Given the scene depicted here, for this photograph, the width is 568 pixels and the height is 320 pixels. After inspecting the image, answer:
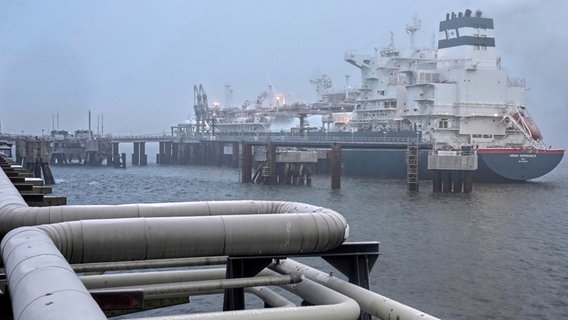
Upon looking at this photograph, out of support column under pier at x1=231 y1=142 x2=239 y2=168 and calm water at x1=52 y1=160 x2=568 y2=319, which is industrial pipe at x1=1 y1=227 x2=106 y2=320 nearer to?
calm water at x1=52 y1=160 x2=568 y2=319

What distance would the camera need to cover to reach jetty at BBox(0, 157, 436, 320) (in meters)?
5.82

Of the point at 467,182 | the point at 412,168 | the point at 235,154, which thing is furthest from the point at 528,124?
the point at 235,154

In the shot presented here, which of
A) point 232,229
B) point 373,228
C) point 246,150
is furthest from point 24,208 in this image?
point 246,150

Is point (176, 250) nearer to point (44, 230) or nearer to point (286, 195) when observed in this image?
point (44, 230)

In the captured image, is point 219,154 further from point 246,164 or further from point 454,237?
point 454,237

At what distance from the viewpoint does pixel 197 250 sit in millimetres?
7148

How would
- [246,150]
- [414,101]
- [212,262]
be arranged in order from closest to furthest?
[212,262], [246,150], [414,101]

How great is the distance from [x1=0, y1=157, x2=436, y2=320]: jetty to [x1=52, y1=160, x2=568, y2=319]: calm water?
9918mm

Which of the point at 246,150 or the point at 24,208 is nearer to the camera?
the point at 24,208

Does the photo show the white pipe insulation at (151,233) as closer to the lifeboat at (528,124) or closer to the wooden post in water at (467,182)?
the wooden post in water at (467,182)

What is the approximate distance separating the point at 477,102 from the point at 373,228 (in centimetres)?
4092

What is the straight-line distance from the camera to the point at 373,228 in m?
34.1

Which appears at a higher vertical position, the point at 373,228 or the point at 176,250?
the point at 176,250

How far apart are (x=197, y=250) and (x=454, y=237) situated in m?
26.4
